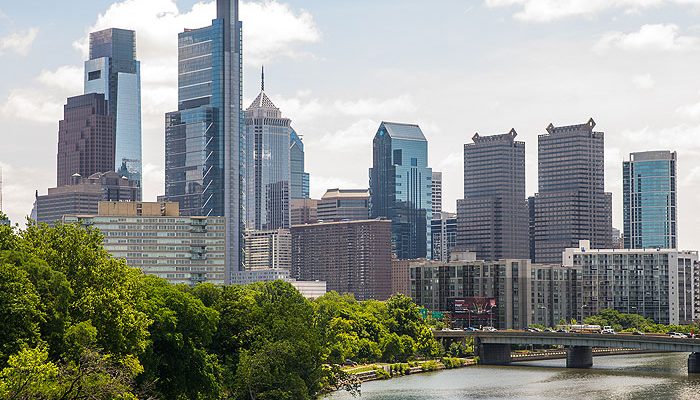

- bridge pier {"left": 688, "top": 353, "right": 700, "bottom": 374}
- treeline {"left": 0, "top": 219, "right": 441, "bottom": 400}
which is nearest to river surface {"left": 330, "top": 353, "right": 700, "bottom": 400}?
bridge pier {"left": 688, "top": 353, "right": 700, "bottom": 374}

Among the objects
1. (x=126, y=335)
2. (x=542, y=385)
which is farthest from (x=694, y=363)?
(x=126, y=335)

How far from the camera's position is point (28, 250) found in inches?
3206

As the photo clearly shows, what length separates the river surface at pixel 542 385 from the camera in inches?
5723

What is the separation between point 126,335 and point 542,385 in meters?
89.2

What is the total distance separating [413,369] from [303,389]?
84.1 meters

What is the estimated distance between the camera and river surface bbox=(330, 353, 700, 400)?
477 feet

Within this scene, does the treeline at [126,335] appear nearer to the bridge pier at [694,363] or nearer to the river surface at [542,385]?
the river surface at [542,385]

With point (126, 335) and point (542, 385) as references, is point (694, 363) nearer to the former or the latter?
point (542, 385)

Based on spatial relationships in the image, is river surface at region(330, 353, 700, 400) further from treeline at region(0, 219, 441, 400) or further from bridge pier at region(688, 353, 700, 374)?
treeline at region(0, 219, 441, 400)

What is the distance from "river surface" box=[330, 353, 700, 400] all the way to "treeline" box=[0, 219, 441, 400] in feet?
64.7

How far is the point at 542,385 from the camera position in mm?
161250

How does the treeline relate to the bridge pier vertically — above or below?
above

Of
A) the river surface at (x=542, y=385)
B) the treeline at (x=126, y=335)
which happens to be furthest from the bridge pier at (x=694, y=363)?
the treeline at (x=126, y=335)

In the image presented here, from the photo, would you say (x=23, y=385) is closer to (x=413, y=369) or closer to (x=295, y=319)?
(x=295, y=319)
